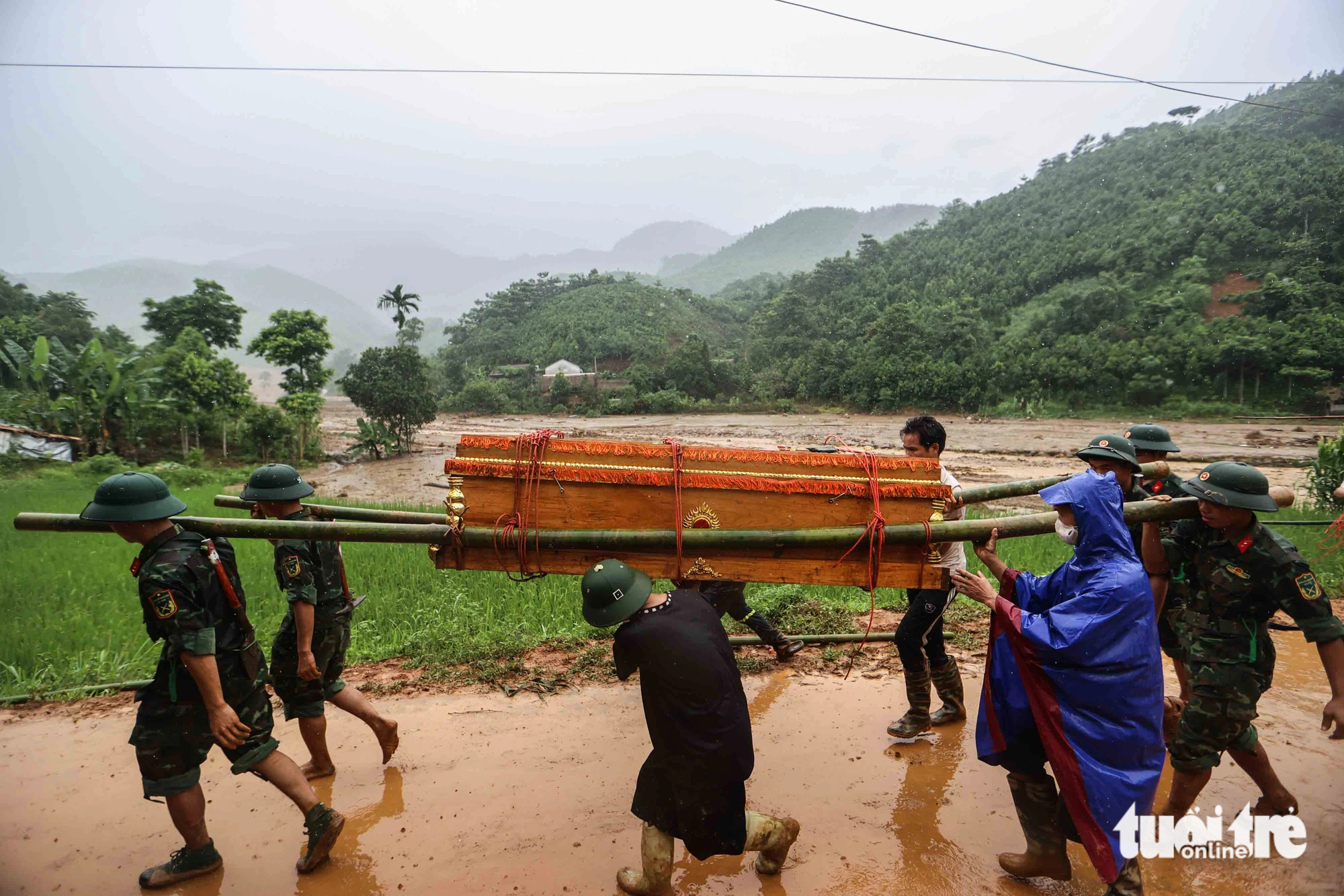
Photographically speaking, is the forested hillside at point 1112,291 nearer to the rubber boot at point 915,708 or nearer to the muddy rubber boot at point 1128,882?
the rubber boot at point 915,708

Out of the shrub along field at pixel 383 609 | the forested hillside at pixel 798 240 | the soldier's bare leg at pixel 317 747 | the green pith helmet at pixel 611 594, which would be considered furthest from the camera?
the forested hillside at pixel 798 240

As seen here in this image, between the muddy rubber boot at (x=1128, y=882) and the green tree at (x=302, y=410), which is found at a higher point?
the green tree at (x=302, y=410)

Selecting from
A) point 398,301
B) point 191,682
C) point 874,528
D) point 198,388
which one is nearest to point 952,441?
point 874,528

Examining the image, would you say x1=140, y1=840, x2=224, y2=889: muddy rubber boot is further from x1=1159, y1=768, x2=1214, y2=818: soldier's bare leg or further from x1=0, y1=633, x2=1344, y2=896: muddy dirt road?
x1=1159, y1=768, x2=1214, y2=818: soldier's bare leg

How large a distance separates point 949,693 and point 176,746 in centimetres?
422

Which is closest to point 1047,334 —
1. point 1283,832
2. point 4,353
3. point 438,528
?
point 1283,832

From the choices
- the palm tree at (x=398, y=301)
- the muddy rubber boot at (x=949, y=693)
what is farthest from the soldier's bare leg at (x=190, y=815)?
the palm tree at (x=398, y=301)

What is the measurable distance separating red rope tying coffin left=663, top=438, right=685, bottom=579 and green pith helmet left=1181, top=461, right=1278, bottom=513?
2.34m

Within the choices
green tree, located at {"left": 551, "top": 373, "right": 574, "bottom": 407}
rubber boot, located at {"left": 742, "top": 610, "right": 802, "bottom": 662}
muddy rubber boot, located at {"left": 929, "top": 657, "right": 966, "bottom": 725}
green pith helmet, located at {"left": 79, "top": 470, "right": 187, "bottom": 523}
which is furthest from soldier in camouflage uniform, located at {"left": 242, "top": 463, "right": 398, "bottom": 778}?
green tree, located at {"left": 551, "top": 373, "right": 574, "bottom": 407}

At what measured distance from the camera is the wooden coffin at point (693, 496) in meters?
2.59

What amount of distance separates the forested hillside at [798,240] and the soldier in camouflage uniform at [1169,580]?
5602 inches

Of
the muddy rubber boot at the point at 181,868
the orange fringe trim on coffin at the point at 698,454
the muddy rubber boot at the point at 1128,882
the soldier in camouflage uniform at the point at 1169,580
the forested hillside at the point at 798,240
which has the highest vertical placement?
the forested hillside at the point at 798,240

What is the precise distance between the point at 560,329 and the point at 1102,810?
5830 cm

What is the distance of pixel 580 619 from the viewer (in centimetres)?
607
